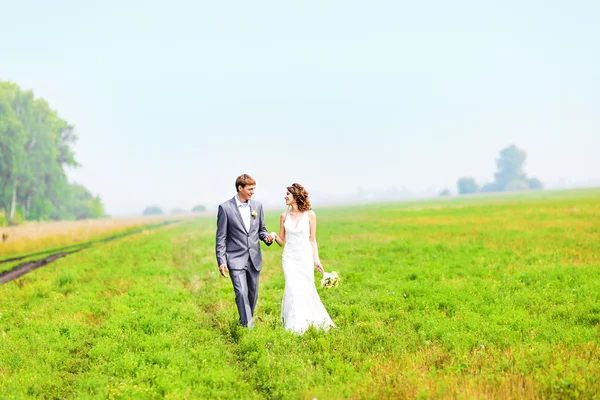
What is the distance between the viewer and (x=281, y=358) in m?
7.12

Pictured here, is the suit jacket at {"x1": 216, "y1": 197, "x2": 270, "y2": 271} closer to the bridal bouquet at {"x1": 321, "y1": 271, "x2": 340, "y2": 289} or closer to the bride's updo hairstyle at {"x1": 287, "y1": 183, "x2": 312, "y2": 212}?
the bride's updo hairstyle at {"x1": 287, "y1": 183, "x2": 312, "y2": 212}

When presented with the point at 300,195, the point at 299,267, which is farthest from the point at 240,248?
the point at 300,195

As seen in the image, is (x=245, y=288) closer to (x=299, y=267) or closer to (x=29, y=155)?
(x=299, y=267)

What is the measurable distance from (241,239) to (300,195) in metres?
1.47

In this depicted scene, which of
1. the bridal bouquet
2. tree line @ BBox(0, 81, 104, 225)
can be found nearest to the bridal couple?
the bridal bouquet

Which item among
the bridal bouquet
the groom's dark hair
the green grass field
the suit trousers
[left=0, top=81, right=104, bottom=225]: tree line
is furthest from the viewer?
[left=0, top=81, right=104, bottom=225]: tree line

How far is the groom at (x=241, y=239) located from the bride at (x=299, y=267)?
0.49m

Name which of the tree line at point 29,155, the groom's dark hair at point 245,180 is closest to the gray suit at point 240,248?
the groom's dark hair at point 245,180

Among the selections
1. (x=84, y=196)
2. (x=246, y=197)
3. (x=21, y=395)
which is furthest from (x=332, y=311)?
(x=84, y=196)

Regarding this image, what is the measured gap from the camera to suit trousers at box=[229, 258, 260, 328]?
832 cm

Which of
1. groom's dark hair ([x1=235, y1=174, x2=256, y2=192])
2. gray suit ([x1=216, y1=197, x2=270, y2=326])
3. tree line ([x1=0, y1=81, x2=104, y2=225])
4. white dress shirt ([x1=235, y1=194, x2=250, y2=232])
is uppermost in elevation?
tree line ([x1=0, y1=81, x2=104, y2=225])

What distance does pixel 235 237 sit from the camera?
834 centimetres

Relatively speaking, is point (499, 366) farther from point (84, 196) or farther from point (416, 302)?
point (84, 196)

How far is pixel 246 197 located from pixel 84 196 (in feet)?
344
